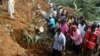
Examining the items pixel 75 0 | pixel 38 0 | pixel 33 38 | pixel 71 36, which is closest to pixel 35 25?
pixel 33 38

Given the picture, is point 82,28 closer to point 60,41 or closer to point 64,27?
point 64,27

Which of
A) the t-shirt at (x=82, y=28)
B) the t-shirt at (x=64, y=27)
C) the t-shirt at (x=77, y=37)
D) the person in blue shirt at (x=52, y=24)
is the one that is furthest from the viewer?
the person in blue shirt at (x=52, y=24)

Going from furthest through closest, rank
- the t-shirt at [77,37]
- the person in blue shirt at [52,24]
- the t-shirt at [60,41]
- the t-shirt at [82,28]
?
the person in blue shirt at [52,24], the t-shirt at [82,28], the t-shirt at [77,37], the t-shirt at [60,41]

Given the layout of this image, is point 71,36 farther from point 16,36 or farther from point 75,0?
point 75,0

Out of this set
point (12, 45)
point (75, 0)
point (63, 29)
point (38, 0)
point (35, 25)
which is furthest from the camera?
point (75, 0)

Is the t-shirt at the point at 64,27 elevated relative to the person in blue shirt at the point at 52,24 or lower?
elevated

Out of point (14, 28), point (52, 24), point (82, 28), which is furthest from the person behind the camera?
point (52, 24)

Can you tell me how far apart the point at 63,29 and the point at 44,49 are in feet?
4.23

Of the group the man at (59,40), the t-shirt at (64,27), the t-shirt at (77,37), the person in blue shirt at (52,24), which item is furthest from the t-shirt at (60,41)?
the person in blue shirt at (52,24)

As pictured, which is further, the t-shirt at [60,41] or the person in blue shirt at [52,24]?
the person in blue shirt at [52,24]

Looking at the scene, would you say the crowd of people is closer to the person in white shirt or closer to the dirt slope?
the person in white shirt

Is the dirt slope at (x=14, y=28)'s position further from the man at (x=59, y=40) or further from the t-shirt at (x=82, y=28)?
the t-shirt at (x=82, y=28)

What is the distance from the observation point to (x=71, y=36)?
35.1 feet

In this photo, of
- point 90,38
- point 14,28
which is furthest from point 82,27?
point 14,28
